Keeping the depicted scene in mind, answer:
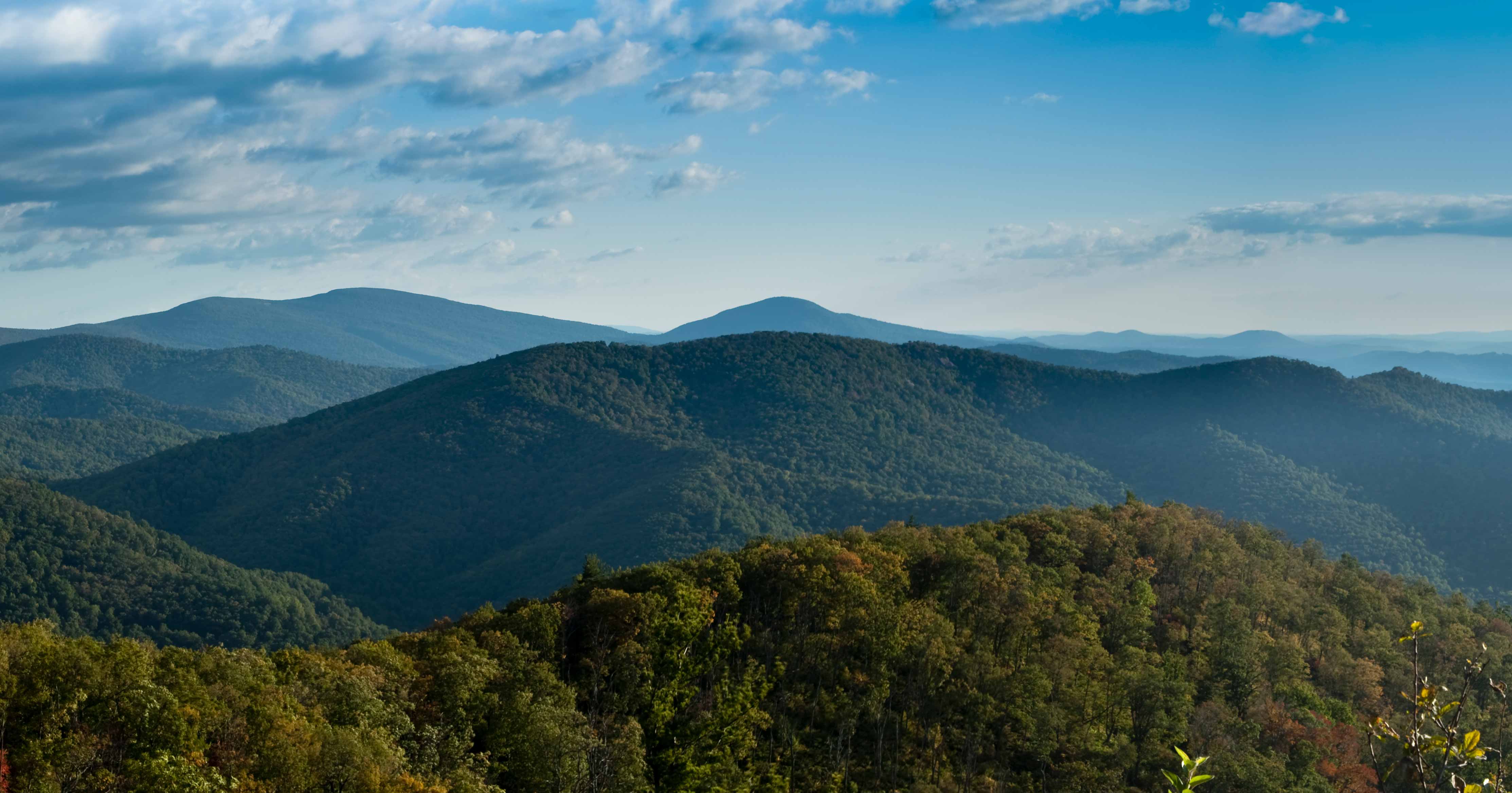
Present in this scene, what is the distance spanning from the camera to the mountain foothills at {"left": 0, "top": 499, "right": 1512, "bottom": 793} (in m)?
36.0

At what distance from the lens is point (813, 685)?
2608 inches

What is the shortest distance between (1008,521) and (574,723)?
6132cm

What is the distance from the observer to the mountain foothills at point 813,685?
1417 inches

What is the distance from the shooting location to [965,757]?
206 ft

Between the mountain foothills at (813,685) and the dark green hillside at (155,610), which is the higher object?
the mountain foothills at (813,685)

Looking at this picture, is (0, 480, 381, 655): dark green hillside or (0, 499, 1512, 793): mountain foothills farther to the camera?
(0, 480, 381, 655): dark green hillside

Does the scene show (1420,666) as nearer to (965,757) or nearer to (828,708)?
(965,757)

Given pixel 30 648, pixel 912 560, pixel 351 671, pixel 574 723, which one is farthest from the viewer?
pixel 912 560

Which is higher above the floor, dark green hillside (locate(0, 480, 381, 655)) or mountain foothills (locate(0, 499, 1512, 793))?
mountain foothills (locate(0, 499, 1512, 793))

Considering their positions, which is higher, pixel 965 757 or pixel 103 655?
pixel 103 655

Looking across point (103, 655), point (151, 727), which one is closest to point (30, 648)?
point (103, 655)

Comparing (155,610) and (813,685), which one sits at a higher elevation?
(813,685)

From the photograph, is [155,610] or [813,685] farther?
[155,610]

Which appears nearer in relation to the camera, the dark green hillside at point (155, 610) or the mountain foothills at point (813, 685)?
the mountain foothills at point (813, 685)
